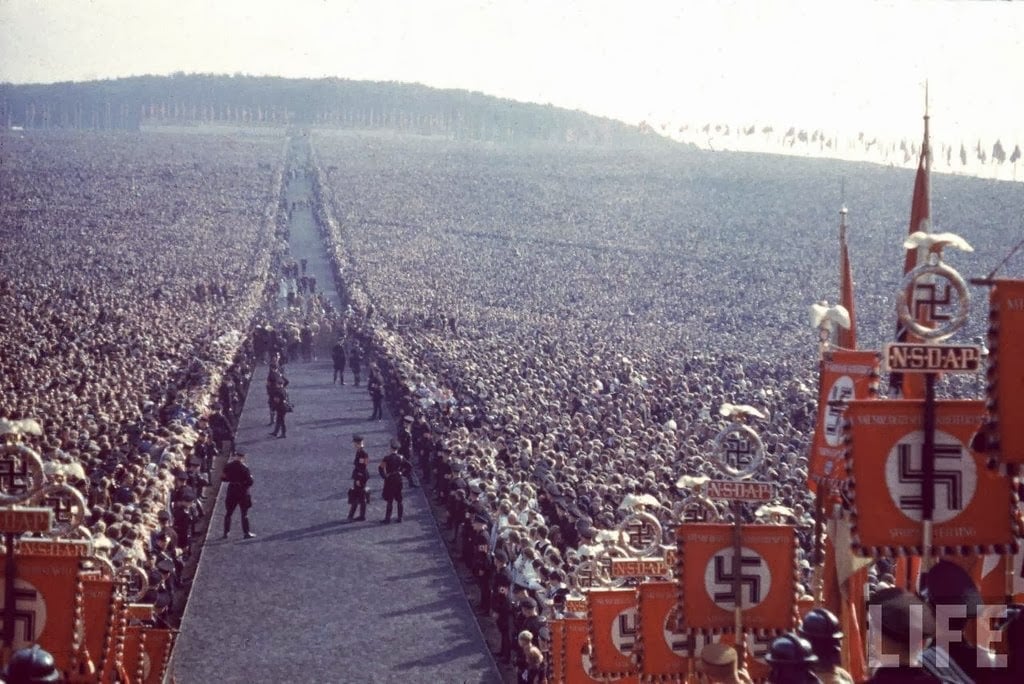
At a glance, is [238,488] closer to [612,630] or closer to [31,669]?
[612,630]

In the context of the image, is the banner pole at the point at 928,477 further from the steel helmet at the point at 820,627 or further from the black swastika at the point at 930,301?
the steel helmet at the point at 820,627

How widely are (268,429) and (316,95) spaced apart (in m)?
153

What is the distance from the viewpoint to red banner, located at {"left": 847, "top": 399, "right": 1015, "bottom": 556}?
7879 millimetres

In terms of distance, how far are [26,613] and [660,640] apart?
161 inches

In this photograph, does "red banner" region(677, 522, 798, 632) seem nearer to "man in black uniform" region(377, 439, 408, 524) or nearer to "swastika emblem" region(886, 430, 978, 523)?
"swastika emblem" region(886, 430, 978, 523)

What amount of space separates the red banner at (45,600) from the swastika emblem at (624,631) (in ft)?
13.3

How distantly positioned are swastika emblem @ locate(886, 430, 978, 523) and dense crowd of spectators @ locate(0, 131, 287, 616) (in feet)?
15.7

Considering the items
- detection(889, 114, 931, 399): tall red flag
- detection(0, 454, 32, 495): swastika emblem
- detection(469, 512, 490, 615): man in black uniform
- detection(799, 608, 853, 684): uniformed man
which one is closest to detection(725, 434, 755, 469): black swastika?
detection(889, 114, 931, 399): tall red flag

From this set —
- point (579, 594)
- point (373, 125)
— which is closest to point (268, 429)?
point (579, 594)

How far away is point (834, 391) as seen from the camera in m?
11.3

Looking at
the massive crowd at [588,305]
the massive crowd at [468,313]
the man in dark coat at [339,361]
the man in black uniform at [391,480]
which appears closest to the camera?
the massive crowd at [468,313]

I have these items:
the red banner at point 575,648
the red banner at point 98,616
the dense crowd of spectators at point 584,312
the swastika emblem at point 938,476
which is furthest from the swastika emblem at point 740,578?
the red banner at point 98,616

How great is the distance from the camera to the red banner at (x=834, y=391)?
1091cm

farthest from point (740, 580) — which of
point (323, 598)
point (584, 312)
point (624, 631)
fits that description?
point (584, 312)
